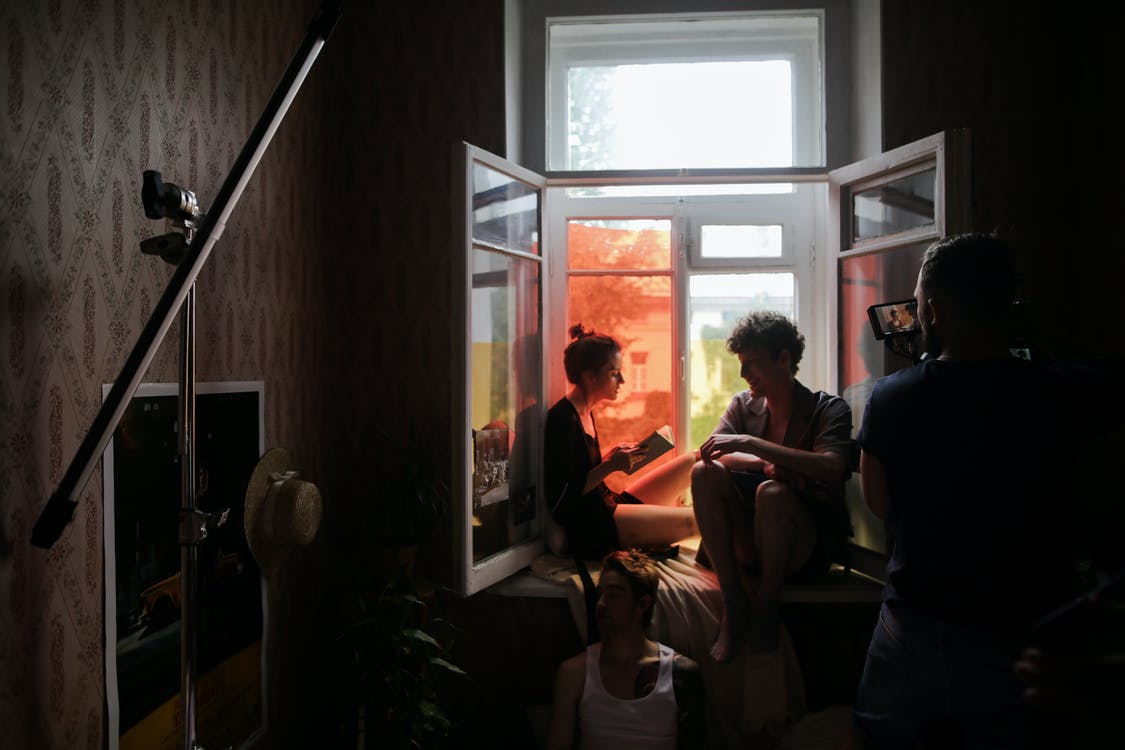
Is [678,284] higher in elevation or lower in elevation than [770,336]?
higher

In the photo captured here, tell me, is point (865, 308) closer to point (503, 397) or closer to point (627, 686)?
point (503, 397)

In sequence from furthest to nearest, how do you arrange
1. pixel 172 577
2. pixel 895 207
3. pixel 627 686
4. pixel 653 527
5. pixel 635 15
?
pixel 635 15
pixel 653 527
pixel 895 207
pixel 627 686
pixel 172 577

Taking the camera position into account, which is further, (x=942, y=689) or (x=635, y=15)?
(x=635, y=15)

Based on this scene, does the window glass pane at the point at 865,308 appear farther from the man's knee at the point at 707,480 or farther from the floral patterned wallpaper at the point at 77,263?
the floral patterned wallpaper at the point at 77,263

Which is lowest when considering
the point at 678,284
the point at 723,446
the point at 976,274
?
the point at 723,446

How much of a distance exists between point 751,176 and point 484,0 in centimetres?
123

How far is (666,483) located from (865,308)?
1.00 m

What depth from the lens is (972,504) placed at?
1447 mm

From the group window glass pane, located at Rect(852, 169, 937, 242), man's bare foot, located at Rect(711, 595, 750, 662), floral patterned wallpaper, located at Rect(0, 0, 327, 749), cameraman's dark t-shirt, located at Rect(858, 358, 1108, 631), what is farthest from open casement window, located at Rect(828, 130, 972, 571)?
floral patterned wallpaper, located at Rect(0, 0, 327, 749)

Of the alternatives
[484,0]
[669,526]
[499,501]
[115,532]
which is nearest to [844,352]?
[669,526]

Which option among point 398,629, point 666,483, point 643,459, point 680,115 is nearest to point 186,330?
point 398,629

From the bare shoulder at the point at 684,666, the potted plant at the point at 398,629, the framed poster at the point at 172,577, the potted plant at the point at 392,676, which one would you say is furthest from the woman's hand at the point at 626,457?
the framed poster at the point at 172,577

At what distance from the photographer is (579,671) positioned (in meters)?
2.34

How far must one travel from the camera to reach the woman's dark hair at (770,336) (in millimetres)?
2713
